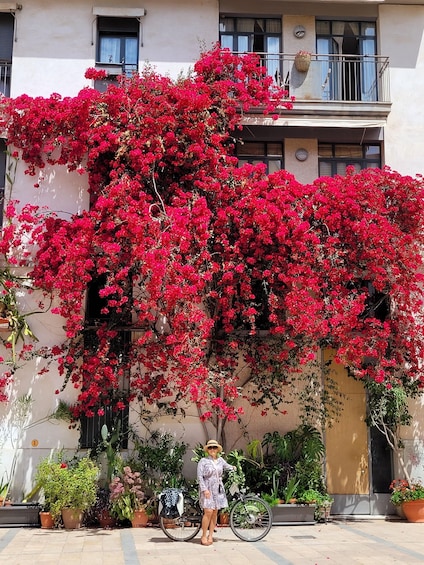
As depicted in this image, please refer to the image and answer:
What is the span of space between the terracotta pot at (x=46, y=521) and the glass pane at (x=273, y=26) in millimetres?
11564

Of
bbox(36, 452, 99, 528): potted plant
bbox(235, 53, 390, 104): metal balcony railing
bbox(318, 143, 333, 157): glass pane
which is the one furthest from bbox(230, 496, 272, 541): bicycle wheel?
bbox(235, 53, 390, 104): metal balcony railing

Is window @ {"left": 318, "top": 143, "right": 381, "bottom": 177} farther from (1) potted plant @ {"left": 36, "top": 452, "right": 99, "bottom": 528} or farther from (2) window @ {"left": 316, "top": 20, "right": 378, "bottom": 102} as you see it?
(1) potted plant @ {"left": 36, "top": 452, "right": 99, "bottom": 528}

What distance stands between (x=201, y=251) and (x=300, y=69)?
17.7ft

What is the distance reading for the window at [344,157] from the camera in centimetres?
1603

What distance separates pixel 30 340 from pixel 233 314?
13.7 feet

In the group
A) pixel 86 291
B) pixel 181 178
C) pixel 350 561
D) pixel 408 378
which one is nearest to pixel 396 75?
pixel 181 178

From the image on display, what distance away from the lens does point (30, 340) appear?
14.3 meters

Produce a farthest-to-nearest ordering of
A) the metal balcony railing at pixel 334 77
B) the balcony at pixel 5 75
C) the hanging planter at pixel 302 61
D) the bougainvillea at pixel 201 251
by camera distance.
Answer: the metal balcony railing at pixel 334 77 → the hanging planter at pixel 302 61 → the balcony at pixel 5 75 → the bougainvillea at pixel 201 251

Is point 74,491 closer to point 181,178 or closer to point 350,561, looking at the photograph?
point 350,561

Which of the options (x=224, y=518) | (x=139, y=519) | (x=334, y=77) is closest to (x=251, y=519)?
(x=224, y=518)

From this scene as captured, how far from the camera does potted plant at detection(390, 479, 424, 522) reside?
538 inches

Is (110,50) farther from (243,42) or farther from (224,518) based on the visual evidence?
(224,518)

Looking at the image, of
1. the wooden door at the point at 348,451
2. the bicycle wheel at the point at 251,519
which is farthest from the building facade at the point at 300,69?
the bicycle wheel at the point at 251,519

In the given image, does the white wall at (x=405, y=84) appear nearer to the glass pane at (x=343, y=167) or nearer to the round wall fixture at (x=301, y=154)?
the glass pane at (x=343, y=167)
